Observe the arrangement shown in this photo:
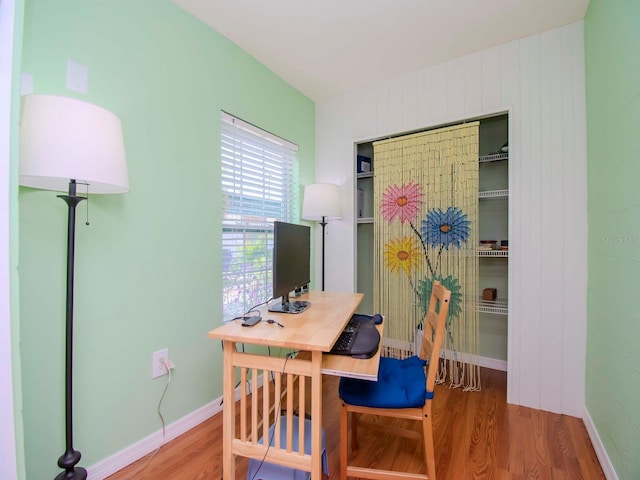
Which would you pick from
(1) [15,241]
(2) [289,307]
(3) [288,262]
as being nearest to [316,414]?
(2) [289,307]

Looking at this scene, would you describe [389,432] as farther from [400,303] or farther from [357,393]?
[400,303]

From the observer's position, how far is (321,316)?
61.7 inches

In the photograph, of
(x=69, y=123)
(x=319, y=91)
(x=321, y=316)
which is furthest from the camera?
(x=319, y=91)

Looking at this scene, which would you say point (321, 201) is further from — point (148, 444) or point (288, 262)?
point (148, 444)

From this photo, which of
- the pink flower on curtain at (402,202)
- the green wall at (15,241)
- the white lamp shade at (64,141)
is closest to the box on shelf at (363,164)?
the pink flower on curtain at (402,202)

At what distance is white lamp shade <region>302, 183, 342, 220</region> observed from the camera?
2557mm

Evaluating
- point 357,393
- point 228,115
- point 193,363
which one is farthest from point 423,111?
point 193,363

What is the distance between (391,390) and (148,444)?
4.37 feet

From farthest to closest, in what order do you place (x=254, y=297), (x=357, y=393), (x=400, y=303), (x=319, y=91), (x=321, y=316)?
(x=319, y=91)
(x=400, y=303)
(x=254, y=297)
(x=321, y=316)
(x=357, y=393)

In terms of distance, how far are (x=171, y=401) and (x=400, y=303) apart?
184 centimetres

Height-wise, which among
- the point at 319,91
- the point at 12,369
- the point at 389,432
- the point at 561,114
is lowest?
the point at 389,432

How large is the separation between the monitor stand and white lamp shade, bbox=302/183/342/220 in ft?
3.11

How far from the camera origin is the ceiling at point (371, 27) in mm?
1775

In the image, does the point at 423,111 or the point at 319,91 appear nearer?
the point at 423,111
